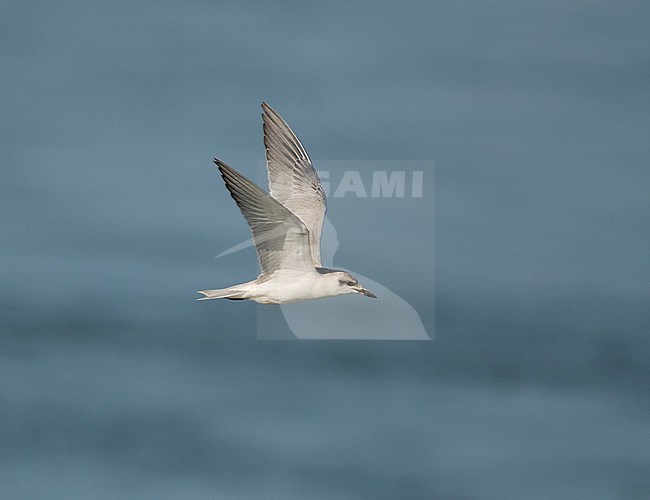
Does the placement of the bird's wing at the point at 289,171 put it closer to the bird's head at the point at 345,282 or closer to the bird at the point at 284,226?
the bird at the point at 284,226

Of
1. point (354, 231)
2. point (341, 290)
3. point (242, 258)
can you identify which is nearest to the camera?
point (341, 290)

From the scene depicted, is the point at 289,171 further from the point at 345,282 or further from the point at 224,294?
the point at 224,294

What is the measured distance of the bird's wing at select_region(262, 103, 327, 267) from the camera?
1958cm

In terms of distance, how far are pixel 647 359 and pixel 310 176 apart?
2778 centimetres

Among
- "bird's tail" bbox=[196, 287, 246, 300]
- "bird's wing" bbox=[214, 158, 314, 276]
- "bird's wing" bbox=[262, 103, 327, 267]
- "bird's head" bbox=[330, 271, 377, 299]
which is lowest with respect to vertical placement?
"bird's tail" bbox=[196, 287, 246, 300]

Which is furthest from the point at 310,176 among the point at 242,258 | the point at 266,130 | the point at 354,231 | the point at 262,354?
the point at 262,354

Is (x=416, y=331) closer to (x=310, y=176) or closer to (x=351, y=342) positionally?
(x=351, y=342)

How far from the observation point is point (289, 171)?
19766mm

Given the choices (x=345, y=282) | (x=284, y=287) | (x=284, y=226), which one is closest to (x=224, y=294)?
(x=284, y=287)

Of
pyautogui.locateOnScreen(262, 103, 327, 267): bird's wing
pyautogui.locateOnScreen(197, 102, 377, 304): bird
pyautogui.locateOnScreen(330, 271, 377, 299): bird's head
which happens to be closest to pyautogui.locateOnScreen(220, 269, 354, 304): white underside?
pyautogui.locateOnScreen(197, 102, 377, 304): bird

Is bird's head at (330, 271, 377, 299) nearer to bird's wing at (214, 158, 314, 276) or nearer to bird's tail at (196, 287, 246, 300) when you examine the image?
bird's wing at (214, 158, 314, 276)

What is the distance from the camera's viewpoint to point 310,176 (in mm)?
19766

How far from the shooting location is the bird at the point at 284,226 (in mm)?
17438

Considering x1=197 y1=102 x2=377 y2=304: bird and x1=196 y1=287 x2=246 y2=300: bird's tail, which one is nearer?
x1=197 y1=102 x2=377 y2=304: bird
